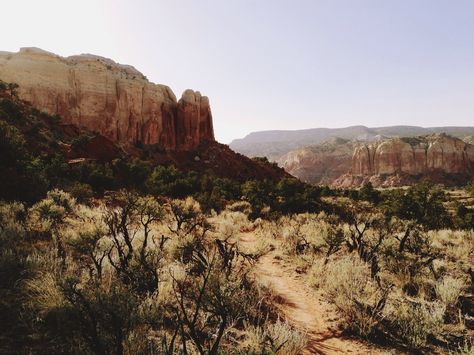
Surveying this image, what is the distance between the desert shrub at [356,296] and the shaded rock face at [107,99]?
52415 millimetres

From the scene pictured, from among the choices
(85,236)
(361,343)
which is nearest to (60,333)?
(85,236)

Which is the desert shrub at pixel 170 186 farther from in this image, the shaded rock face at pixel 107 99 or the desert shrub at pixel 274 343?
the shaded rock face at pixel 107 99

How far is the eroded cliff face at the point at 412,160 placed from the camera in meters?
101

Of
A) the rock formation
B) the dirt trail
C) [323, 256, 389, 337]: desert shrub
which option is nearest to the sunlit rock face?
the rock formation

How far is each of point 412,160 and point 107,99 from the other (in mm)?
98710

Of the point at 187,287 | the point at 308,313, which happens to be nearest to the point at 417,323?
the point at 308,313

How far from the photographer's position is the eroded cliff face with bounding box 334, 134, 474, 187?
101188 mm

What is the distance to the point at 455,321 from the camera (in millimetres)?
6324

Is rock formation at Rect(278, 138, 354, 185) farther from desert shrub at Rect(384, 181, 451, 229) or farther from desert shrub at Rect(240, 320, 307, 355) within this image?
desert shrub at Rect(240, 320, 307, 355)

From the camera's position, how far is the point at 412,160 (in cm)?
10481

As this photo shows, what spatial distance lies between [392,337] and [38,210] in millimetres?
12265

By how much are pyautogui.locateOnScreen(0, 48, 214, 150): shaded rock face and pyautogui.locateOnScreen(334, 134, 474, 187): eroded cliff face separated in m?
70.9

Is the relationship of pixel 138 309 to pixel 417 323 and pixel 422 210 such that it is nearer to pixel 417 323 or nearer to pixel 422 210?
pixel 417 323

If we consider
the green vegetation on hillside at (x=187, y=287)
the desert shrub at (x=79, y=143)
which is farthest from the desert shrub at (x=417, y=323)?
the desert shrub at (x=79, y=143)
